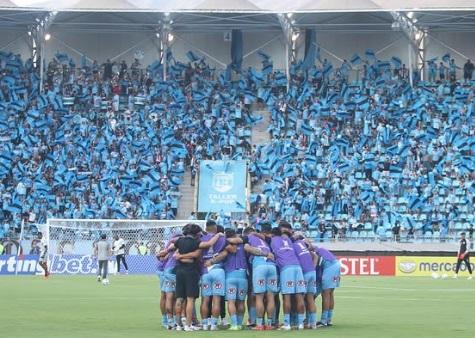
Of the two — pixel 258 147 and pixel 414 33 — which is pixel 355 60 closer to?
pixel 414 33

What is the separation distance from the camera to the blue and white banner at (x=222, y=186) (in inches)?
2549

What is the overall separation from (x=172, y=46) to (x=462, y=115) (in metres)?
19.1

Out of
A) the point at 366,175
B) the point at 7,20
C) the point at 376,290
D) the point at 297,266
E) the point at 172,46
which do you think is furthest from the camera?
the point at 172,46

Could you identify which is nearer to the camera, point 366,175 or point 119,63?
point 366,175


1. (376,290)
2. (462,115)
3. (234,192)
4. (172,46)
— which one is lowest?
(376,290)

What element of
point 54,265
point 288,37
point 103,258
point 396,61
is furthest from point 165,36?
point 103,258

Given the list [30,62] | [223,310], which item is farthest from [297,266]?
[30,62]

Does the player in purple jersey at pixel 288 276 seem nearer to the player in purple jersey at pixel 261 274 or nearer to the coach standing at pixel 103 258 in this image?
the player in purple jersey at pixel 261 274

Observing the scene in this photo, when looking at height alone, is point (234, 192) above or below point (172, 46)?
below

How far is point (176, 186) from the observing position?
2571 inches

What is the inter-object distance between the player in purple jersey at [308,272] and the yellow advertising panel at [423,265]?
1369 inches

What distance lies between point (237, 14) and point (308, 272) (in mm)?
47855

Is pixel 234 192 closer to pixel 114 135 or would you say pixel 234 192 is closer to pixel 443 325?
pixel 114 135

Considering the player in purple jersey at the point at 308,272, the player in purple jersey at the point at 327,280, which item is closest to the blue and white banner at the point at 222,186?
the player in purple jersey at the point at 327,280
